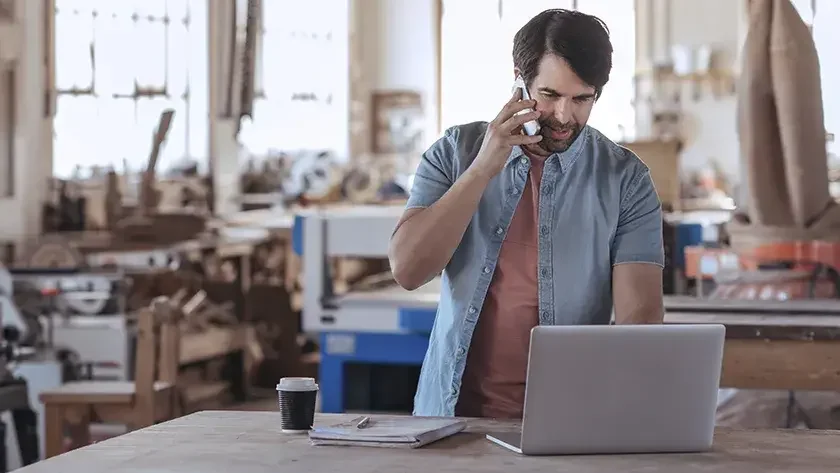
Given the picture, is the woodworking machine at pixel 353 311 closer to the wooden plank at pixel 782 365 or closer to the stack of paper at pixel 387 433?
the wooden plank at pixel 782 365

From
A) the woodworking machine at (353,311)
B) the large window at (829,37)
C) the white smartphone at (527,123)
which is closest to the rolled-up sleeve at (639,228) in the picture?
the white smartphone at (527,123)

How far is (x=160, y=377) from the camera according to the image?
4.90 metres

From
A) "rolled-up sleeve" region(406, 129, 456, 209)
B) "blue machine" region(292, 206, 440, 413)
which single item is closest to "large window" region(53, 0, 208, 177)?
"blue machine" region(292, 206, 440, 413)

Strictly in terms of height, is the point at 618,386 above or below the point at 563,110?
below

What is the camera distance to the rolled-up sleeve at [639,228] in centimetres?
239

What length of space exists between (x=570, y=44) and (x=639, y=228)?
0.38 m

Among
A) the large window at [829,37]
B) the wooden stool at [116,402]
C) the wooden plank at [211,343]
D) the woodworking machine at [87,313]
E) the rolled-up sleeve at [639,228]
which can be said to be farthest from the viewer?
the large window at [829,37]

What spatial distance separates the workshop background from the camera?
379 cm

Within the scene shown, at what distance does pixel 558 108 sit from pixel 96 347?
364 centimetres

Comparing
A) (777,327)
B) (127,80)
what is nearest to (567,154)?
(777,327)

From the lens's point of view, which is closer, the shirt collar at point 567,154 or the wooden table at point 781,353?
the shirt collar at point 567,154

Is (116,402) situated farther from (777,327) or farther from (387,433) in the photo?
(387,433)

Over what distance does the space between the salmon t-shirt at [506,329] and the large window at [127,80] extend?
4.80 m

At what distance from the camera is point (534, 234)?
7.85 ft
